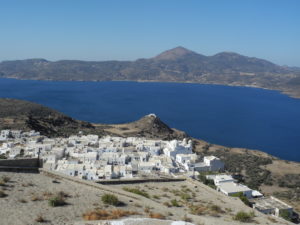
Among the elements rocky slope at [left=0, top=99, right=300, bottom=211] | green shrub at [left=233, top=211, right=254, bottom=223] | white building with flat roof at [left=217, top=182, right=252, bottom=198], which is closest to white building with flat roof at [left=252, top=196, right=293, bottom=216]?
white building with flat roof at [left=217, top=182, right=252, bottom=198]

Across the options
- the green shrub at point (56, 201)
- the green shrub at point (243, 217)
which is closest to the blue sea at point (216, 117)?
the green shrub at point (243, 217)

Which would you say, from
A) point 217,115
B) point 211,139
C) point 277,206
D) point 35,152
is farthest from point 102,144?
point 217,115

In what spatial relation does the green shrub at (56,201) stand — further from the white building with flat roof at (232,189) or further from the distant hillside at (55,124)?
the distant hillside at (55,124)

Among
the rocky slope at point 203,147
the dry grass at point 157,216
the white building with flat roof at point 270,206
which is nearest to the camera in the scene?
the dry grass at point 157,216

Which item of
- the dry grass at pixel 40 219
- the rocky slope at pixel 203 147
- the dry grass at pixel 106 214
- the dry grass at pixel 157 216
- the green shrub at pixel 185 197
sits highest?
the dry grass at pixel 40 219

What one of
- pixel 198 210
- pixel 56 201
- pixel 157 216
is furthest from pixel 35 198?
pixel 198 210

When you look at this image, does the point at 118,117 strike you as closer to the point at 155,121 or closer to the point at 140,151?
the point at 155,121
